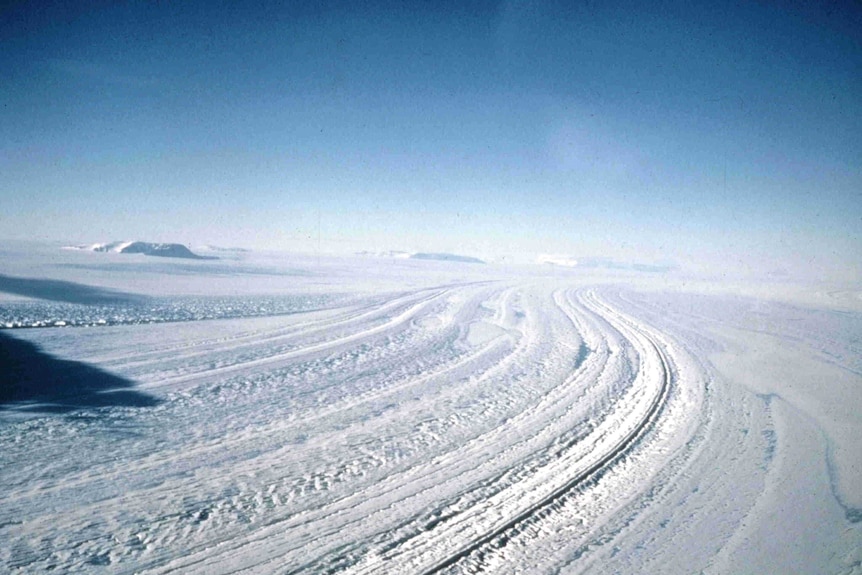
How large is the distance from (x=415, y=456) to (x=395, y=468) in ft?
1.36

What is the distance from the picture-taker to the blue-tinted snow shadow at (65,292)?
1814 cm

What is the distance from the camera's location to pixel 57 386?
7.52m

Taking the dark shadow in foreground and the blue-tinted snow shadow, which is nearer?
the dark shadow in foreground

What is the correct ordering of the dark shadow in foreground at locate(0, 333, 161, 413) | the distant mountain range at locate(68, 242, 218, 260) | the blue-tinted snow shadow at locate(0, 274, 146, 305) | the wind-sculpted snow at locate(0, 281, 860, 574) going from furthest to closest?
1. the distant mountain range at locate(68, 242, 218, 260)
2. the blue-tinted snow shadow at locate(0, 274, 146, 305)
3. the dark shadow in foreground at locate(0, 333, 161, 413)
4. the wind-sculpted snow at locate(0, 281, 860, 574)

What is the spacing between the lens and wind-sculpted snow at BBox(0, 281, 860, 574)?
3.71 meters

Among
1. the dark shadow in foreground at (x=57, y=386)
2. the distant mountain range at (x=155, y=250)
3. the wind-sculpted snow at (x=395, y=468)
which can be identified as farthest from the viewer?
the distant mountain range at (x=155, y=250)

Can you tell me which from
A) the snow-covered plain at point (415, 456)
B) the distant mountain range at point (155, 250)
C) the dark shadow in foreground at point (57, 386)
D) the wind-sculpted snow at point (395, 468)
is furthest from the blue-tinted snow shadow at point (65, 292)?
the distant mountain range at point (155, 250)

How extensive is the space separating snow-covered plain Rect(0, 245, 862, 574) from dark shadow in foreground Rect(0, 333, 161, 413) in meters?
0.06

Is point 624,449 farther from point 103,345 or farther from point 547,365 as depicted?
point 103,345

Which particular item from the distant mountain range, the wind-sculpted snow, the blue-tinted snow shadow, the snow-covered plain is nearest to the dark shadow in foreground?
the snow-covered plain

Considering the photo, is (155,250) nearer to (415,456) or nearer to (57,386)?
(57,386)

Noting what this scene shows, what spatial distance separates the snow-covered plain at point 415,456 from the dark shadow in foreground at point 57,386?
0.06 m

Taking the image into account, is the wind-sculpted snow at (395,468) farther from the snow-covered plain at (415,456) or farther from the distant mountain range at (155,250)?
the distant mountain range at (155,250)

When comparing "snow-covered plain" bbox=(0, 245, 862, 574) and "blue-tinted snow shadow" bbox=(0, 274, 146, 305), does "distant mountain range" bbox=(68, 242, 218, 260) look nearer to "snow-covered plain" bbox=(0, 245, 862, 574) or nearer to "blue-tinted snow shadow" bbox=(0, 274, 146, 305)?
"blue-tinted snow shadow" bbox=(0, 274, 146, 305)
